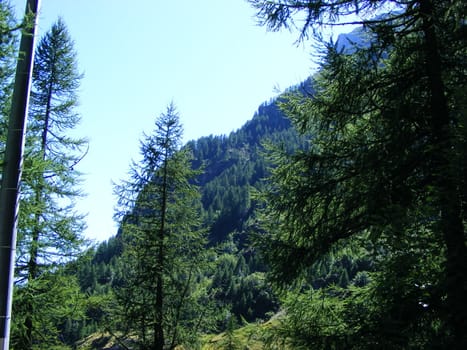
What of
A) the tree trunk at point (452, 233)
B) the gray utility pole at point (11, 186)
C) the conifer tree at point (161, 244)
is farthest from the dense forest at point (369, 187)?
the conifer tree at point (161, 244)

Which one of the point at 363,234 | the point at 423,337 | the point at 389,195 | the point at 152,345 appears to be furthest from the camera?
the point at 152,345

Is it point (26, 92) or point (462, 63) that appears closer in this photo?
point (26, 92)

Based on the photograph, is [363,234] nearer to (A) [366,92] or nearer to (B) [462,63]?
(A) [366,92]

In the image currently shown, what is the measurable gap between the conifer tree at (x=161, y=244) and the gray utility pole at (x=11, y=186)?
10.4m

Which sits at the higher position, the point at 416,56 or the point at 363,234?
the point at 416,56

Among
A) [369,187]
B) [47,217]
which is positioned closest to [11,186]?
[369,187]

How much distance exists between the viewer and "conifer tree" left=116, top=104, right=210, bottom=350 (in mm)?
12844

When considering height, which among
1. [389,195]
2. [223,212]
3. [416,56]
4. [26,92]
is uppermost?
[223,212]

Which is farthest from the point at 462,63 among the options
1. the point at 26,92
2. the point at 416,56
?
the point at 26,92

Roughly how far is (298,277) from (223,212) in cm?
15959

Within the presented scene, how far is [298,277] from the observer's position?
6363mm

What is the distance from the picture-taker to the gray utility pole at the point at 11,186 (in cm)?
279

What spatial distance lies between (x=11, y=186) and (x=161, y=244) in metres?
10.8

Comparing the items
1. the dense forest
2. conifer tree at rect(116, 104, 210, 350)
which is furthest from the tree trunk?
conifer tree at rect(116, 104, 210, 350)
